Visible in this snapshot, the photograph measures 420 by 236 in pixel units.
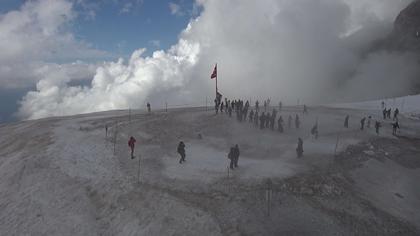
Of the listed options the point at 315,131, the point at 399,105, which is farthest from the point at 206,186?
the point at 399,105

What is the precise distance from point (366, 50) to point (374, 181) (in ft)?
353

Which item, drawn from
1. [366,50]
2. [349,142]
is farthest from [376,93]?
[349,142]

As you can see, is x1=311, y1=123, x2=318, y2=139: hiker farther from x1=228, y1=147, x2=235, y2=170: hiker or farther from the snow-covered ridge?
the snow-covered ridge

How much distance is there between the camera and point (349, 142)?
1225 inches

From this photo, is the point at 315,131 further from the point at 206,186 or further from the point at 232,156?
the point at 206,186

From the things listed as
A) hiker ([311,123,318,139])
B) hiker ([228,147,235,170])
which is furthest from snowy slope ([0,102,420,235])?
hiker ([311,123,318,139])

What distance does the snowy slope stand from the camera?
55.8ft

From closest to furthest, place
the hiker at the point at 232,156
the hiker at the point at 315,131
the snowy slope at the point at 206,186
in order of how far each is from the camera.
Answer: the snowy slope at the point at 206,186 < the hiker at the point at 232,156 < the hiker at the point at 315,131

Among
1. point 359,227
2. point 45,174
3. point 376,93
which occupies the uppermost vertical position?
point 376,93

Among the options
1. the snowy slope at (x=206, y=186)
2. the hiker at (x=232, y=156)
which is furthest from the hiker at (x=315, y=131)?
the hiker at (x=232, y=156)

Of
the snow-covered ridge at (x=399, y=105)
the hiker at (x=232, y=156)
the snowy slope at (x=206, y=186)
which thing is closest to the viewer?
the snowy slope at (x=206, y=186)

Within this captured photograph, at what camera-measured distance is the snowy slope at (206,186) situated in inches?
670

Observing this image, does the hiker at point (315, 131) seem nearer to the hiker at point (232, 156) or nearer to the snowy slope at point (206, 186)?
the snowy slope at point (206, 186)

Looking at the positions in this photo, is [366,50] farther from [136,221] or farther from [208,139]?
[136,221]
